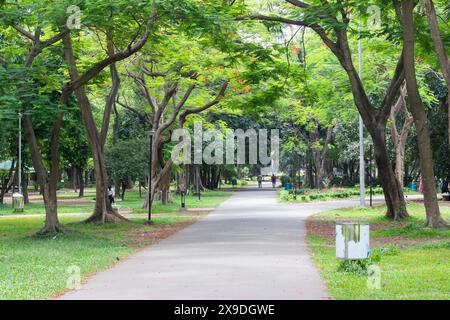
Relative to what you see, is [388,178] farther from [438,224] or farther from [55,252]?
[55,252]

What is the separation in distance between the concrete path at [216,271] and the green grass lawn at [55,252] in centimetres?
56

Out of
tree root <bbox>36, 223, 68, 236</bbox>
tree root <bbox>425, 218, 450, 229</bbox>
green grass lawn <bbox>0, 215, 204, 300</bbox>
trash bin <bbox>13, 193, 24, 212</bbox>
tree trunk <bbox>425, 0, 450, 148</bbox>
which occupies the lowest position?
green grass lawn <bbox>0, 215, 204, 300</bbox>

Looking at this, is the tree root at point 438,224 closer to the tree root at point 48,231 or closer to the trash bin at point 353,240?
the trash bin at point 353,240

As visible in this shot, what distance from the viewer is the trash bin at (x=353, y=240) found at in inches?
450

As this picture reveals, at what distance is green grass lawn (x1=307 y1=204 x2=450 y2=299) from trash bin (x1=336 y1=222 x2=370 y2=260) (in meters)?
0.35

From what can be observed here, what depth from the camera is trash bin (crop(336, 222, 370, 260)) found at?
1144 centimetres

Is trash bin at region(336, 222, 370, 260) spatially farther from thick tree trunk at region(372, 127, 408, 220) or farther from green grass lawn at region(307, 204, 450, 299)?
thick tree trunk at region(372, 127, 408, 220)

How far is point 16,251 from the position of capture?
55.4 feet

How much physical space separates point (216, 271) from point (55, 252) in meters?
5.67

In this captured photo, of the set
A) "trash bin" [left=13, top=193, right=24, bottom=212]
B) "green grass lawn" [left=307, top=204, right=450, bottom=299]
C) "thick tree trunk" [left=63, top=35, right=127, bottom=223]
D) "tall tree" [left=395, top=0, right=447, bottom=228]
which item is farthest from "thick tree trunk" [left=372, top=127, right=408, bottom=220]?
"trash bin" [left=13, top=193, right=24, bottom=212]

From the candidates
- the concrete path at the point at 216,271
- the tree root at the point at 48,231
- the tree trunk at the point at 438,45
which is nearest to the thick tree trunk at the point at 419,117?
the tree trunk at the point at 438,45

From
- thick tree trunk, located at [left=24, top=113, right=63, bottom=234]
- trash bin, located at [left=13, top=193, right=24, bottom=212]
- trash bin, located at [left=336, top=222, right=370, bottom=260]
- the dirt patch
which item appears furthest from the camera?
trash bin, located at [left=13, top=193, right=24, bottom=212]
